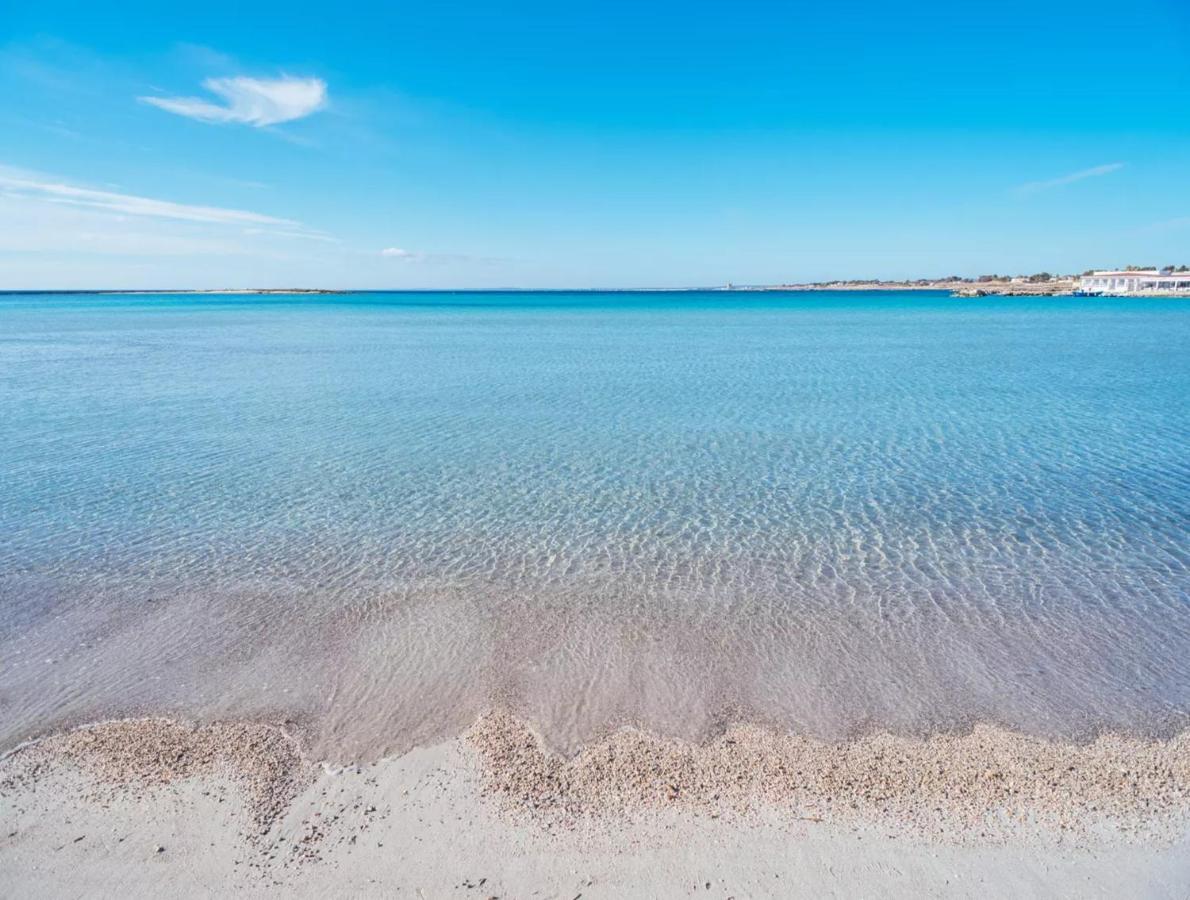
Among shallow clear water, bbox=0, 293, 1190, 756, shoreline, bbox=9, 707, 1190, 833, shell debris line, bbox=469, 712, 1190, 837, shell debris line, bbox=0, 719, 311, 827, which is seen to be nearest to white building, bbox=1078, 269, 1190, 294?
shallow clear water, bbox=0, 293, 1190, 756

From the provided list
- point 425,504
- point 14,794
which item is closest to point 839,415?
point 425,504

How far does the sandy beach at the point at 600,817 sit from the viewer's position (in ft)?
17.3

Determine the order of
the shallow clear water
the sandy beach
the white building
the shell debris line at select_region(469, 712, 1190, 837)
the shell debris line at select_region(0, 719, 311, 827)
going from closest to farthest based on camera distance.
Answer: the sandy beach < the shell debris line at select_region(469, 712, 1190, 837) < the shell debris line at select_region(0, 719, 311, 827) < the shallow clear water < the white building

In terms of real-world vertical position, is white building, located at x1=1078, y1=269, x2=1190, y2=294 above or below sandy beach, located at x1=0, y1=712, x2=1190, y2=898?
above

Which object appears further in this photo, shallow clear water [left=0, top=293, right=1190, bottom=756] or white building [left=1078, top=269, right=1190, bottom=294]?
white building [left=1078, top=269, right=1190, bottom=294]

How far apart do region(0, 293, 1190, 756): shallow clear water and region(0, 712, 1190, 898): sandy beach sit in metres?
0.49

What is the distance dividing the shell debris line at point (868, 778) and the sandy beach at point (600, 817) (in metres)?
0.02

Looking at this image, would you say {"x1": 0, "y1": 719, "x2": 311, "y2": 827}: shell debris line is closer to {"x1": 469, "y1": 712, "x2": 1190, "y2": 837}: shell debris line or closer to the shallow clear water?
the shallow clear water

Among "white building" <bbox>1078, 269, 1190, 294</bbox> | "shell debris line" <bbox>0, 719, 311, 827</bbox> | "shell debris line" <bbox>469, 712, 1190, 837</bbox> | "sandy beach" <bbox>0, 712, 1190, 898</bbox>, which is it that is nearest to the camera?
"sandy beach" <bbox>0, 712, 1190, 898</bbox>

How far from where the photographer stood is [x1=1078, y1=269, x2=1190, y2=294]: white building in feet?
424

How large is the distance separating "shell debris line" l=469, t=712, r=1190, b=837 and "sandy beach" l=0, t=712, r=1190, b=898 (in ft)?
0.06

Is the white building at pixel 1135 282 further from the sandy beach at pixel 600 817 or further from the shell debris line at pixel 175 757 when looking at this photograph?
the shell debris line at pixel 175 757

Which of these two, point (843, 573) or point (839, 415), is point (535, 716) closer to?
point (843, 573)

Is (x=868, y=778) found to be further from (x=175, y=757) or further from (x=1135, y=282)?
(x=1135, y=282)
